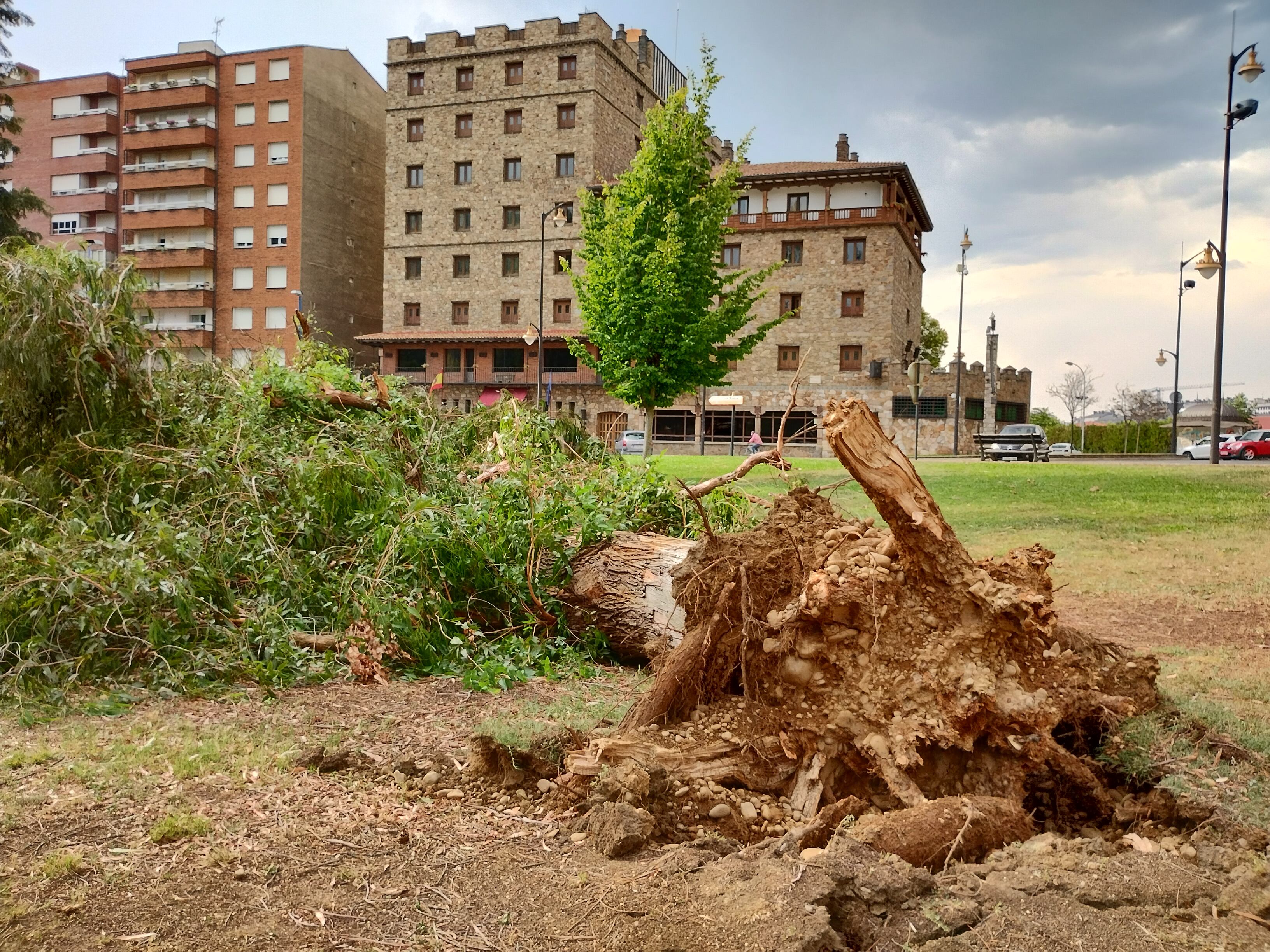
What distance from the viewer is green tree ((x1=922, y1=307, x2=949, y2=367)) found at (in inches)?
2302

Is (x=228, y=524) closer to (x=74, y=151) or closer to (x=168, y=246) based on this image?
(x=168, y=246)

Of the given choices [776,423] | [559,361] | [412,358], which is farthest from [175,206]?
[776,423]

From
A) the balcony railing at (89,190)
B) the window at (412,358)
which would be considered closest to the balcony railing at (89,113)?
the balcony railing at (89,190)

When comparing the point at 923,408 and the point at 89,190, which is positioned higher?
the point at 89,190

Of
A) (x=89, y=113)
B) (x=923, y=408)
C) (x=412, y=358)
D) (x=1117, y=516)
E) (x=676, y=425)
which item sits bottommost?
(x=1117, y=516)

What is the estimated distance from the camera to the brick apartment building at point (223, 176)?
4931cm

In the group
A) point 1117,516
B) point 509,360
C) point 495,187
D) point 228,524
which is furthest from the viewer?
point 509,360

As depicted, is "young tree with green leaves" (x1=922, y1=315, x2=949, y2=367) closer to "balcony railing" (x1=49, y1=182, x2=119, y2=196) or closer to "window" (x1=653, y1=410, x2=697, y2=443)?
"window" (x1=653, y1=410, x2=697, y2=443)

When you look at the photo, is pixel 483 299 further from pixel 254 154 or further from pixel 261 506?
pixel 261 506

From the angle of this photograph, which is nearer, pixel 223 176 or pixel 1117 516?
pixel 1117 516

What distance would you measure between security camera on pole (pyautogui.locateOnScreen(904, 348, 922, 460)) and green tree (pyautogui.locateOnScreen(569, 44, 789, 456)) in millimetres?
8879

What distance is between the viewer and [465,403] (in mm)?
46156

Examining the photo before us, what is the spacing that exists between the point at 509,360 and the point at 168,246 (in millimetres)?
21679

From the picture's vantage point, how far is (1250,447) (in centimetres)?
3678
